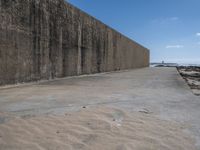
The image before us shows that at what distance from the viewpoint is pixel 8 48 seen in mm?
7246

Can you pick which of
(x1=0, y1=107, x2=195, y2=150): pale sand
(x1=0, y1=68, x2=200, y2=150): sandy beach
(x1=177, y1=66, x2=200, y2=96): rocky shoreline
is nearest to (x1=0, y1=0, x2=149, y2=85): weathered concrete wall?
(x1=0, y1=68, x2=200, y2=150): sandy beach

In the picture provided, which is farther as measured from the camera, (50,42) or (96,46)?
(96,46)

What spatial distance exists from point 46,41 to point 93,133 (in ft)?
24.8

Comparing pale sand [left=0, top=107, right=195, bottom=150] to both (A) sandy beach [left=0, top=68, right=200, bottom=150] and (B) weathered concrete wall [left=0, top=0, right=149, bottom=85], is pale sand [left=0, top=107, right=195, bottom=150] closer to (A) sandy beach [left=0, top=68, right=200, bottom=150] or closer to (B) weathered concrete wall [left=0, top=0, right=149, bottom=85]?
(A) sandy beach [left=0, top=68, right=200, bottom=150]

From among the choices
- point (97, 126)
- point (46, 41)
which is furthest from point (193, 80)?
point (97, 126)

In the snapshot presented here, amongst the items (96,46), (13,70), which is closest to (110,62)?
(96,46)

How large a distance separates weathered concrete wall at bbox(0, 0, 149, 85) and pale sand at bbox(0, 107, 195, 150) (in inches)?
178

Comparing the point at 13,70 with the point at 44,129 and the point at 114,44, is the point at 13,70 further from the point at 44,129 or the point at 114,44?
the point at 114,44

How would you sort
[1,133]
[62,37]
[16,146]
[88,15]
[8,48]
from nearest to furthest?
1. [16,146]
2. [1,133]
3. [8,48]
4. [62,37]
5. [88,15]

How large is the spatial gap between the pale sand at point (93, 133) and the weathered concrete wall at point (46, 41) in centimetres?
452

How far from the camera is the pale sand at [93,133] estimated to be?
2.44m

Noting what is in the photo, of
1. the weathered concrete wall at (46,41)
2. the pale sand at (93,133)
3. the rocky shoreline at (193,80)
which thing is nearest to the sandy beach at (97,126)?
the pale sand at (93,133)

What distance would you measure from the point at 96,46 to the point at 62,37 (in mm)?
5435

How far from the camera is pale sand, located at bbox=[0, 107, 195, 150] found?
2.44m
